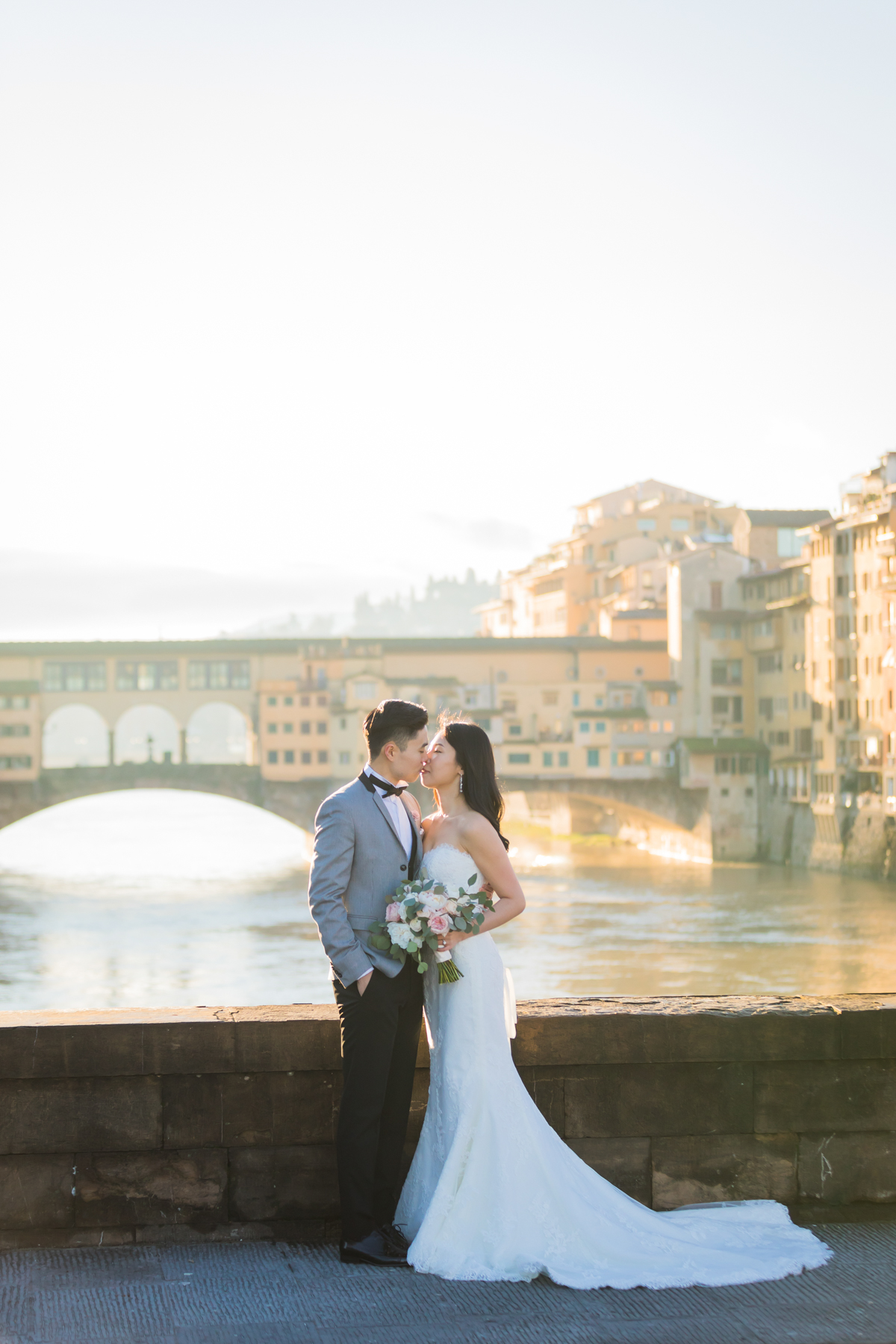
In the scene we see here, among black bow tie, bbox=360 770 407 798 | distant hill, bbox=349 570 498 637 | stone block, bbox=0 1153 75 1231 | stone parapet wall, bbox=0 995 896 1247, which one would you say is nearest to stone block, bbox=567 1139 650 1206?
stone parapet wall, bbox=0 995 896 1247

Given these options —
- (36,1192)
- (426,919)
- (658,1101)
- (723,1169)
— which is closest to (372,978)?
(426,919)

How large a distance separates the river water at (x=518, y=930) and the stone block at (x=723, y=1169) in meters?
14.2

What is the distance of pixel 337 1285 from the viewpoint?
3.01 m

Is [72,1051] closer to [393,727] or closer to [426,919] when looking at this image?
[426,919]

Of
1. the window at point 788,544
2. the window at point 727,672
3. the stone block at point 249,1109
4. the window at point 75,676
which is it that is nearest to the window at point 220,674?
the window at point 75,676

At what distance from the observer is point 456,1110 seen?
10.8 ft

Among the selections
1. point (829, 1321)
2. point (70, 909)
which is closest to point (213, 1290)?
point (829, 1321)

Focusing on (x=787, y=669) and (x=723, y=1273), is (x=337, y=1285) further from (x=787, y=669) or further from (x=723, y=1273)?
(x=787, y=669)

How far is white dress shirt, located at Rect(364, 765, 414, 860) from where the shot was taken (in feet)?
10.9

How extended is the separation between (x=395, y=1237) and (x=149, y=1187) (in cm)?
58

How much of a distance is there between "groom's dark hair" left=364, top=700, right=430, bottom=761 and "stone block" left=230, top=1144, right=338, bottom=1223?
96 cm

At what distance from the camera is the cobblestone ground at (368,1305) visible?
107 inches

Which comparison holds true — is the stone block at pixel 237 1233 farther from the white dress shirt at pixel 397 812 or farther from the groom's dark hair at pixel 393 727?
the groom's dark hair at pixel 393 727

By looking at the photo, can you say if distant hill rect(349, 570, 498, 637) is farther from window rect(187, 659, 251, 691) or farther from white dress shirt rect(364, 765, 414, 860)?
white dress shirt rect(364, 765, 414, 860)
